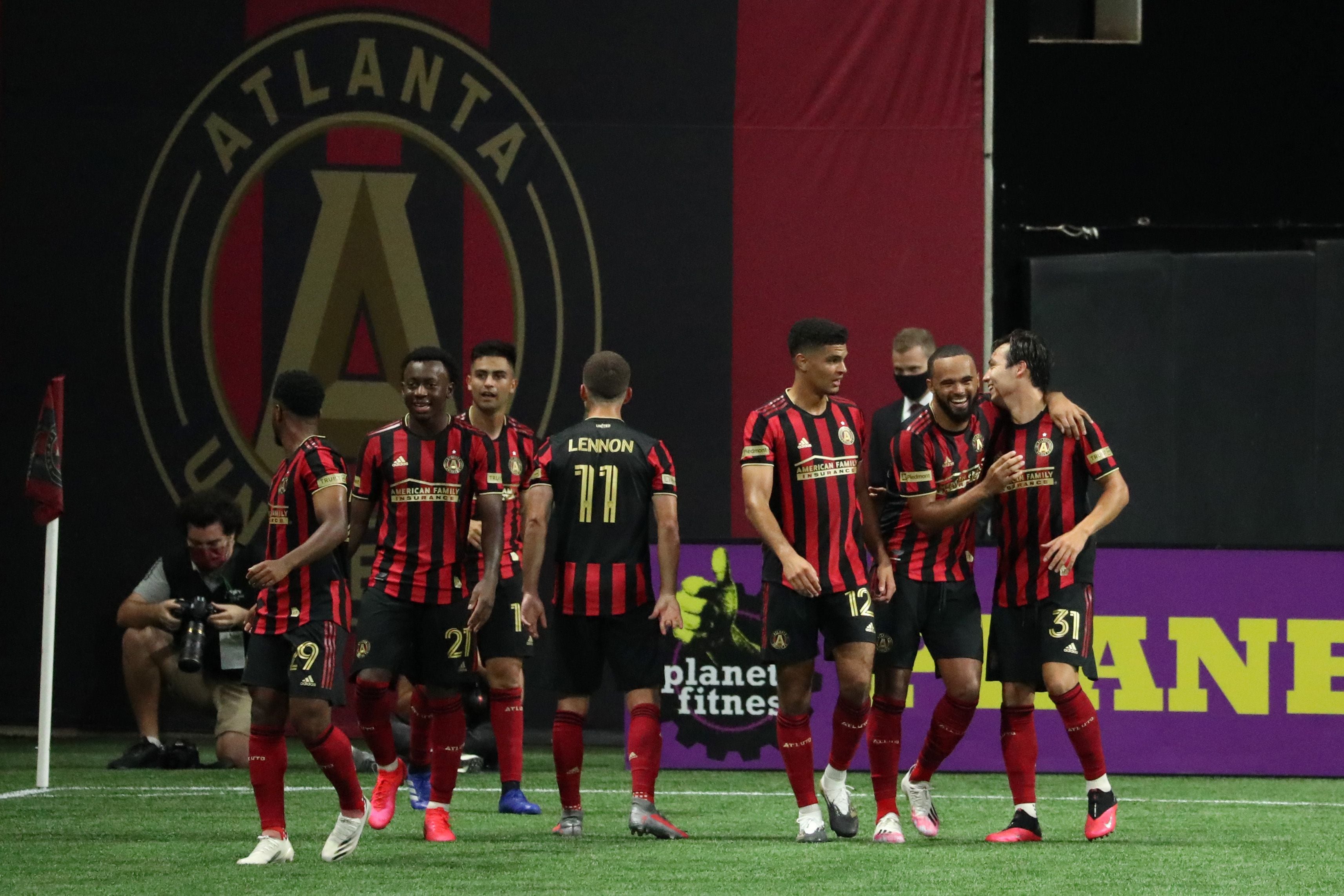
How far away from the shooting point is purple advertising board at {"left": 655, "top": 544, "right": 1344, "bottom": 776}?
911 cm

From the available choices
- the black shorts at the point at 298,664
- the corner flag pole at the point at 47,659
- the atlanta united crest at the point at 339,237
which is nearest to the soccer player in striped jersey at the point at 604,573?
the black shorts at the point at 298,664

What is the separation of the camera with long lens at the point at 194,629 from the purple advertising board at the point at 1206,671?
3.16 metres

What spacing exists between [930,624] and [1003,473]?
2.56 feet

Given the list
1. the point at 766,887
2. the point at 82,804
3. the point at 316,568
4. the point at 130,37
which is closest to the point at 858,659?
Result: the point at 766,887

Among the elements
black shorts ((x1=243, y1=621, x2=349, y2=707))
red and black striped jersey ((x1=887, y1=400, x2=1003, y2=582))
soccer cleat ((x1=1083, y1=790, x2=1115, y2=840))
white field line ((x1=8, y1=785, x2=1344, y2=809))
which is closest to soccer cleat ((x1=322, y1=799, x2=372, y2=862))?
black shorts ((x1=243, y1=621, x2=349, y2=707))

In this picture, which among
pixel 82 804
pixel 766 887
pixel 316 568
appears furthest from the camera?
pixel 82 804

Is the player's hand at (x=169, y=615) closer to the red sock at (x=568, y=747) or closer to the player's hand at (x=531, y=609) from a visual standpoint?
the player's hand at (x=531, y=609)

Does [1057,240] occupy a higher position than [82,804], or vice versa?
[1057,240]

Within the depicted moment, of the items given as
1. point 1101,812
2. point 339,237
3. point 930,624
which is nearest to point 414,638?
point 930,624

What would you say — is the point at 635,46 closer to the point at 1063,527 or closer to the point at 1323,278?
the point at 1323,278

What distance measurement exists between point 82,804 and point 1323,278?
7427mm

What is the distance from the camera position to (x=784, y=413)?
6.59 meters

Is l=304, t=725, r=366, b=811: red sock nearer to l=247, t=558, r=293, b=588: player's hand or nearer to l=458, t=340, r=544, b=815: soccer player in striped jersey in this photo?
l=247, t=558, r=293, b=588: player's hand

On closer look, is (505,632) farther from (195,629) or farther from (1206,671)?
(1206,671)
